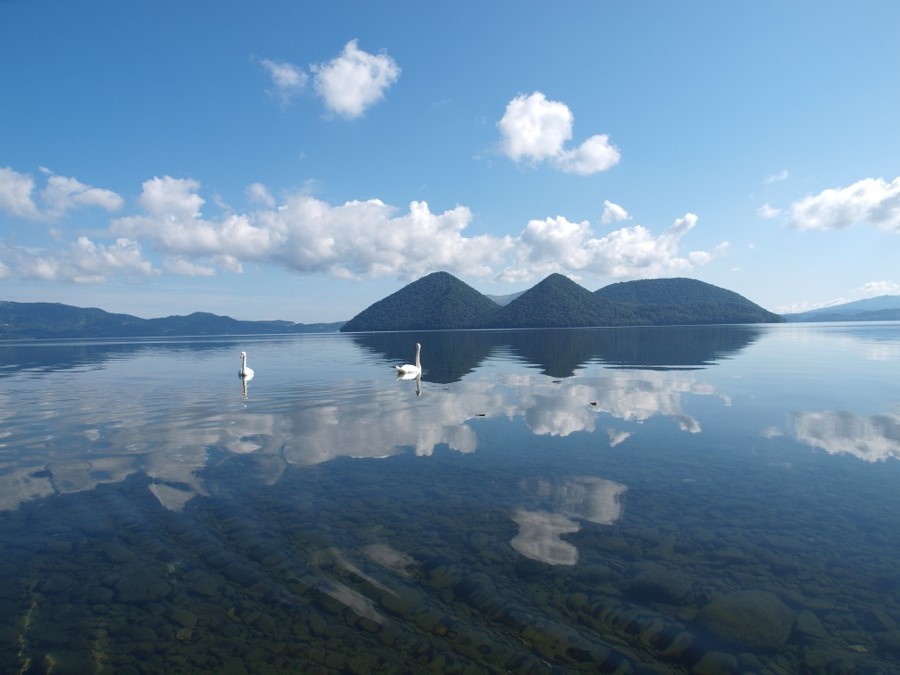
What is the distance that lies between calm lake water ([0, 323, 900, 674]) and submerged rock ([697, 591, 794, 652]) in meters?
0.03

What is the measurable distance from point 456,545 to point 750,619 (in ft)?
18.2

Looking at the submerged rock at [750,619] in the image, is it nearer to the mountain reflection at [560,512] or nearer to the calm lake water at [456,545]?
the calm lake water at [456,545]

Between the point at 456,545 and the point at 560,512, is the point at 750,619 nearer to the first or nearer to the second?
the point at 560,512

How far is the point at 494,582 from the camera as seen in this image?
904cm

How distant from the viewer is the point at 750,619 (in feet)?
26.1

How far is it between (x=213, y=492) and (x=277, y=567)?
5515 millimetres

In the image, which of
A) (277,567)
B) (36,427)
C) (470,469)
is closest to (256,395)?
(36,427)

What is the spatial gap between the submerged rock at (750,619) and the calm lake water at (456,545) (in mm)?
34

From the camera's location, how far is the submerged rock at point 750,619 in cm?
743

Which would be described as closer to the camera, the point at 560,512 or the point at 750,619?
the point at 750,619

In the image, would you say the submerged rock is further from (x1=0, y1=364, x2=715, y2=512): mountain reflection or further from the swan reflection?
the swan reflection

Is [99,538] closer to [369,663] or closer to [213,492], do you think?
[213,492]

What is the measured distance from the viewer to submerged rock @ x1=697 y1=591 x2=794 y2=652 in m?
7.43

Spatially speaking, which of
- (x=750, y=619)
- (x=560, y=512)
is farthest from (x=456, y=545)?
(x=750, y=619)
